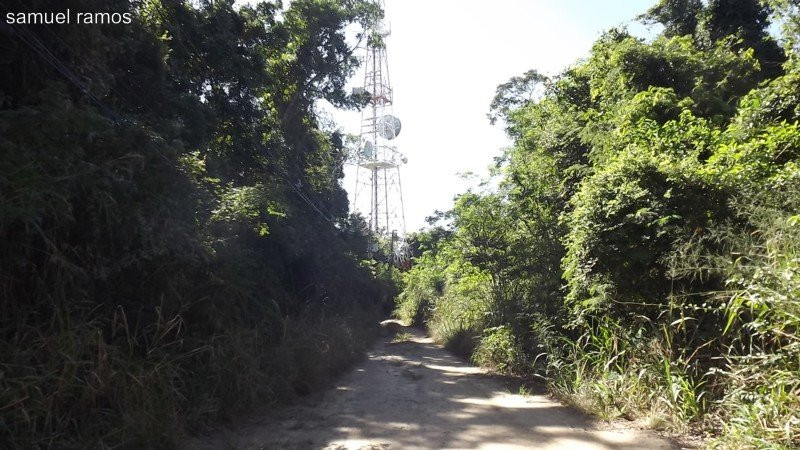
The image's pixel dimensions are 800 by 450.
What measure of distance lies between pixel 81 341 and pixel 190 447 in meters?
1.57

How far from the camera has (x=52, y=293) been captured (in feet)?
16.0

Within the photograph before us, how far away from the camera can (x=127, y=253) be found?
5.48m

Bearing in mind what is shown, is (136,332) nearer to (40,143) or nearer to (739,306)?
(40,143)

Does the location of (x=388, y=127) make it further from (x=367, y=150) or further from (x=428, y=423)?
(x=428, y=423)

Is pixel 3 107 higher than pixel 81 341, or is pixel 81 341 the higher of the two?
pixel 3 107

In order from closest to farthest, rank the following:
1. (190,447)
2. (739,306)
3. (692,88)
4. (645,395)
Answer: (739,306), (190,447), (645,395), (692,88)

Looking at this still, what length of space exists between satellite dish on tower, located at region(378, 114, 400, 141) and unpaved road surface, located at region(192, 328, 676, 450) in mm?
18782

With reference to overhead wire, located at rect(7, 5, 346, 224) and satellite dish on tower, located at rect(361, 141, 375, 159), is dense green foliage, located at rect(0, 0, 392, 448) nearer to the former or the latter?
overhead wire, located at rect(7, 5, 346, 224)

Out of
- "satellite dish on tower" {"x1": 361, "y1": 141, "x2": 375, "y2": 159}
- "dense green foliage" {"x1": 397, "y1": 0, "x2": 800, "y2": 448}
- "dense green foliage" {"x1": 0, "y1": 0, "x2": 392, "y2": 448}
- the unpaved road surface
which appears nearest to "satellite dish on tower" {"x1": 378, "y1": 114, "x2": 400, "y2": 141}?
A: "satellite dish on tower" {"x1": 361, "y1": 141, "x2": 375, "y2": 159}

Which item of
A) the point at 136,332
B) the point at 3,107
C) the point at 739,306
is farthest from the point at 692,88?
the point at 3,107

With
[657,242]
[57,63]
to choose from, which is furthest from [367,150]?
[657,242]

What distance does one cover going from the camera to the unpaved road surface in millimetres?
5285

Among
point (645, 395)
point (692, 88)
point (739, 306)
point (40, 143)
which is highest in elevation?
point (692, 88)

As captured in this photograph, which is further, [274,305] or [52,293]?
[274,305]
